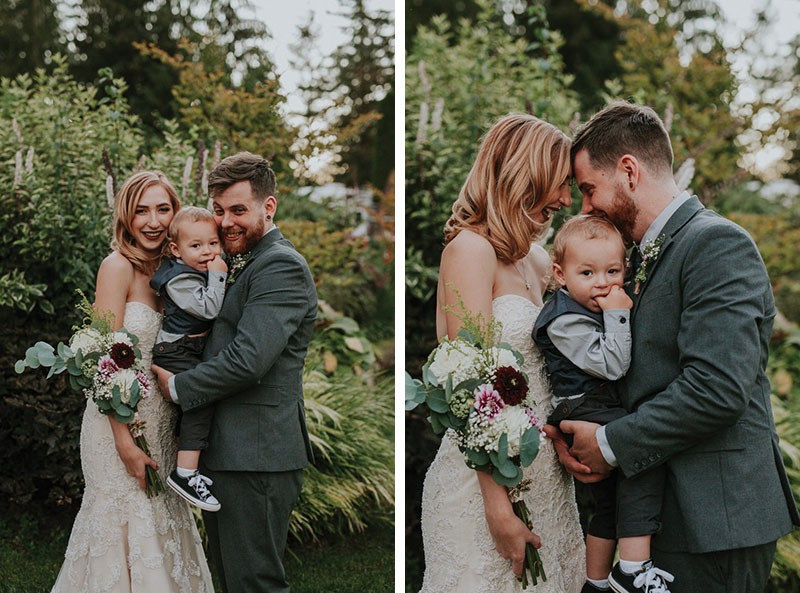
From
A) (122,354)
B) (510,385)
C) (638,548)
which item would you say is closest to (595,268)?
(510,385)

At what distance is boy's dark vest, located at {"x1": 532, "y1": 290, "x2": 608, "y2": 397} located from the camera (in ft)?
8.41

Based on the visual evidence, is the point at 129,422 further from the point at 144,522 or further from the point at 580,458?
the point at 580,458

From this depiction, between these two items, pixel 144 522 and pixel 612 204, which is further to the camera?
pixel 144 522

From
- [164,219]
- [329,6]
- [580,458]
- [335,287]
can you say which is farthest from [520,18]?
[580,458]

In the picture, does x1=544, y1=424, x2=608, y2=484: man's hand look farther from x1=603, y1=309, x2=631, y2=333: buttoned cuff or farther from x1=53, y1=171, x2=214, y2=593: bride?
x1=53, y1=171, x2=214, y2=593: bride

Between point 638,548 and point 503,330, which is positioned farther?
point 503,330

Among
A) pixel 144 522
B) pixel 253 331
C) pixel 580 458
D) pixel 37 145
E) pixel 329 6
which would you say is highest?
pixel 329 6

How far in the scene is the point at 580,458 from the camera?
2.52 metres

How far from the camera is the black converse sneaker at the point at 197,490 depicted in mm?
3014

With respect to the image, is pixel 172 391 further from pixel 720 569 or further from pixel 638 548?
pixel 720 569

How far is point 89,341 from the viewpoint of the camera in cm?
323

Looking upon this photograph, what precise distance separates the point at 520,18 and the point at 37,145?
854cm

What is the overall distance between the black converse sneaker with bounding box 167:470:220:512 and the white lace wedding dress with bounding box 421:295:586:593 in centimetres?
82

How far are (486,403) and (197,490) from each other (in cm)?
124
